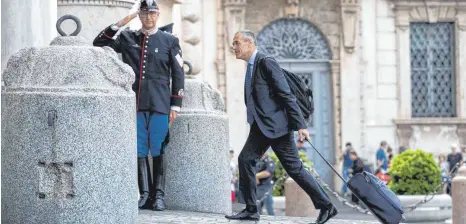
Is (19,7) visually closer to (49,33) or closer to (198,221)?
(49,33)

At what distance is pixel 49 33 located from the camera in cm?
1192

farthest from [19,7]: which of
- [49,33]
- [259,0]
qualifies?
[259,0]

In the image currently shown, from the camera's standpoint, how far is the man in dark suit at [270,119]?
1059cm

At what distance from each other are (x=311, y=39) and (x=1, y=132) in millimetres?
24829

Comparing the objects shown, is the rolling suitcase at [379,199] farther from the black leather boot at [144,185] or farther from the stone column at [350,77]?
the stone column at [350,77]

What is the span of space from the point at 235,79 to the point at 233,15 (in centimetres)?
143

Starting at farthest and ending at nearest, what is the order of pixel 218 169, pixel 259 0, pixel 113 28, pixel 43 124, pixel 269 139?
pixel 259 0, pixel 218 169, pixel 113 28, pixel 269 139, pixel 43 124

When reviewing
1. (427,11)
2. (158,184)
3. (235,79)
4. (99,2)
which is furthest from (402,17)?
(158,184)

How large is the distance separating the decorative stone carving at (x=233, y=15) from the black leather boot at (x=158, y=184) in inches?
835

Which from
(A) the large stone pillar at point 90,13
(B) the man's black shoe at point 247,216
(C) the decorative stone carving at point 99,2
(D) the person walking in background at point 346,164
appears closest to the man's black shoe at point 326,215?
(B) the man's black shoe at point 247,216

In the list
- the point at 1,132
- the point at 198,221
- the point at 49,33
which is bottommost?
the point at 198,221

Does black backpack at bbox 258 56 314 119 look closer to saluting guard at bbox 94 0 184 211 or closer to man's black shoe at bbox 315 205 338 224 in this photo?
man's black shoe at bbox 315 205 338 224

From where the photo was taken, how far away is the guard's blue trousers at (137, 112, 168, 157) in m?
11.4

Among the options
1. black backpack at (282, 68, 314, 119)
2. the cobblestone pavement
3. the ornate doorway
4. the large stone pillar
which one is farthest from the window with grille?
black backpack at (282, 68, 314, 119)
